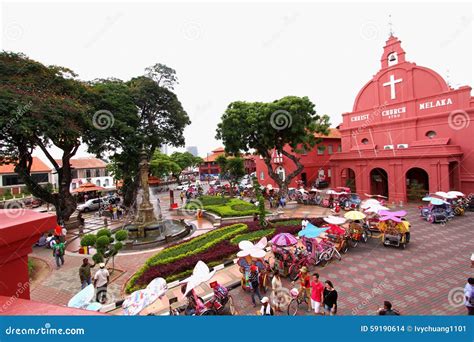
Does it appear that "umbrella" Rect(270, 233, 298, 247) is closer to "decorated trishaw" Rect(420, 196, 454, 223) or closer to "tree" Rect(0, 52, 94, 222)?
"decorated trishaw" Rect(420, 196, 454, 223)

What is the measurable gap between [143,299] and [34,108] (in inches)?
523

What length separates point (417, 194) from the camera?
21672 mm

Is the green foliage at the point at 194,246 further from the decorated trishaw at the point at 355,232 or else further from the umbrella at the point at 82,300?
the decorated trishaw at the point at 355,232

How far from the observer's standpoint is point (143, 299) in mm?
5840

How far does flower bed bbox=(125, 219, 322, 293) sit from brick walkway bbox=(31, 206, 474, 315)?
86cm

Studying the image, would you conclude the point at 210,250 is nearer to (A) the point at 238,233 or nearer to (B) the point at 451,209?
(A) the point at 238,233

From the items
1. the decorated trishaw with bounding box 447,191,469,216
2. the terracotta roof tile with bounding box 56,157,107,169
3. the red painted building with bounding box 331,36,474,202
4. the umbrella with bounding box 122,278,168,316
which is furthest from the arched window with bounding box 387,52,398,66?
the terracotta roof tile with bounding box 56,157,107,169

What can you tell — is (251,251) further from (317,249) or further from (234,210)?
(234,210)

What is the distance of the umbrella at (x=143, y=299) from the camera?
564 centimetres

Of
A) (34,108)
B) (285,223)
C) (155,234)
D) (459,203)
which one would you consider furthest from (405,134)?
(34,108)

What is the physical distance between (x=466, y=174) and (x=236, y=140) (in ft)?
63.2

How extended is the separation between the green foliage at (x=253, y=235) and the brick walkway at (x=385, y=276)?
8.09 feet

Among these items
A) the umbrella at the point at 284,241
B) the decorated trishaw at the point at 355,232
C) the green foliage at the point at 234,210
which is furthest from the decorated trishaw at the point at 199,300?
the green foliage at the point at 234,210

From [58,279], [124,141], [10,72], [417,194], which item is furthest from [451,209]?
[10,72]
